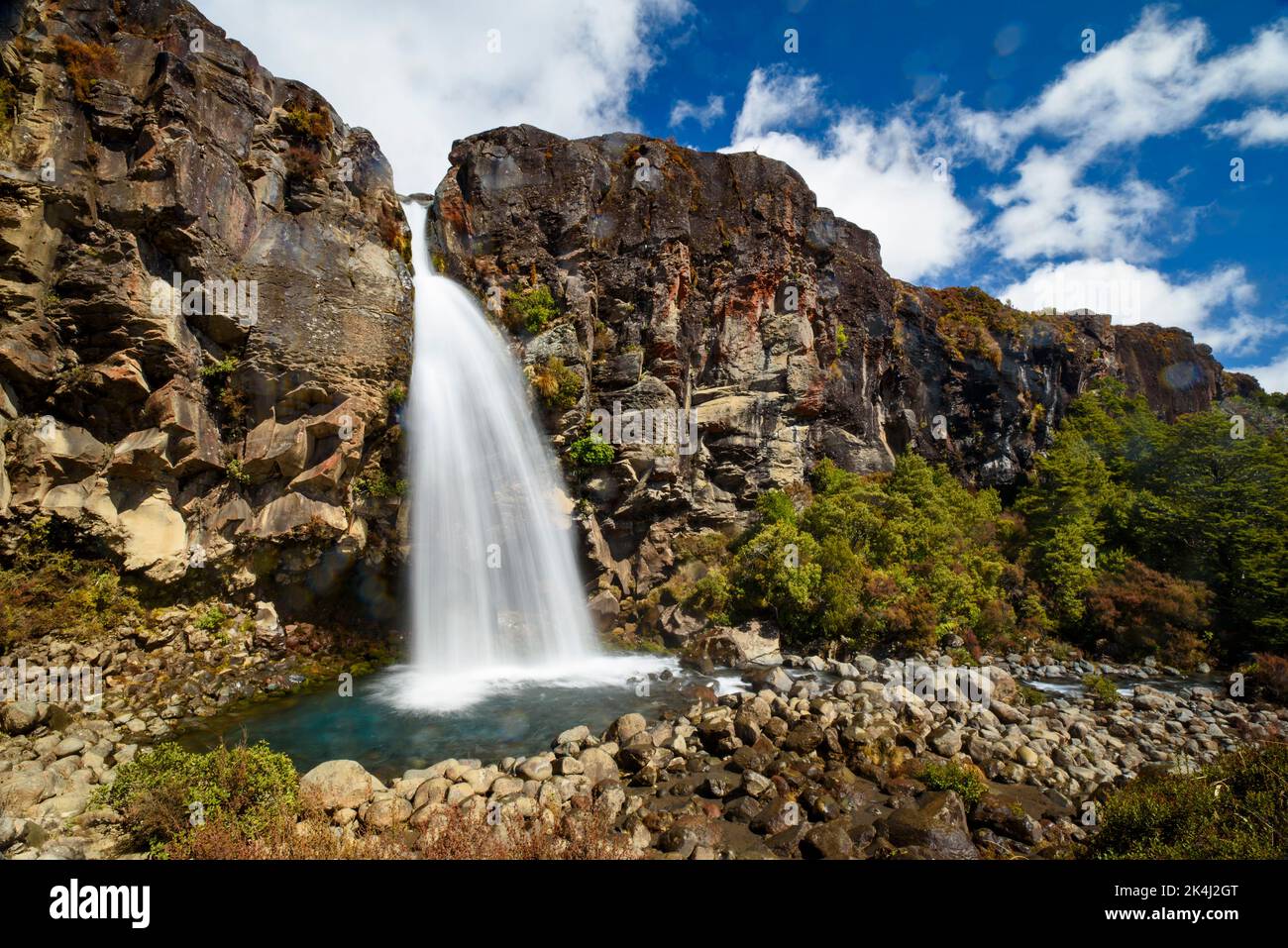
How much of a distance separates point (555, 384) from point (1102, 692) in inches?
948

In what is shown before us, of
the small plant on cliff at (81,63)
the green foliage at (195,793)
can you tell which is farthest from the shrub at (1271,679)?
the small plant on cliff at (81,63)

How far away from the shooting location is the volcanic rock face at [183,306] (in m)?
15.2

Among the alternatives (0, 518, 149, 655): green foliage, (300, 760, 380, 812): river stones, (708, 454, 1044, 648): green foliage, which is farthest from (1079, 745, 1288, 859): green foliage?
(0, 518, 149, 655): green foliage

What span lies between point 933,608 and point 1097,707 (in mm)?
6637

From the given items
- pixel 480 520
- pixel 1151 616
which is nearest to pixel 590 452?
pixel 480 520

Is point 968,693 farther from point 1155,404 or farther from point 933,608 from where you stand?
point 1155,404

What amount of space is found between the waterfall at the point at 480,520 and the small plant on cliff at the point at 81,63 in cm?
1121

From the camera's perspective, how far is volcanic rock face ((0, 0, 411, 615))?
1518 centimetres

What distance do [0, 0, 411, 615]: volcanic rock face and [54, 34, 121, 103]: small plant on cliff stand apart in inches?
2.0

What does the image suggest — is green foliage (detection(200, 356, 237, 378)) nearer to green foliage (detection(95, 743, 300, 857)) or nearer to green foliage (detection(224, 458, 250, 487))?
green foliage (detection(224, 458, 250, 487))

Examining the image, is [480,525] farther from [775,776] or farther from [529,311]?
[775,776]

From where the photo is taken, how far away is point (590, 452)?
2717 cm

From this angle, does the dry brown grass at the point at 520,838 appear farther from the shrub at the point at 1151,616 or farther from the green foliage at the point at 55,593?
the shrub at the point at 1151,616
